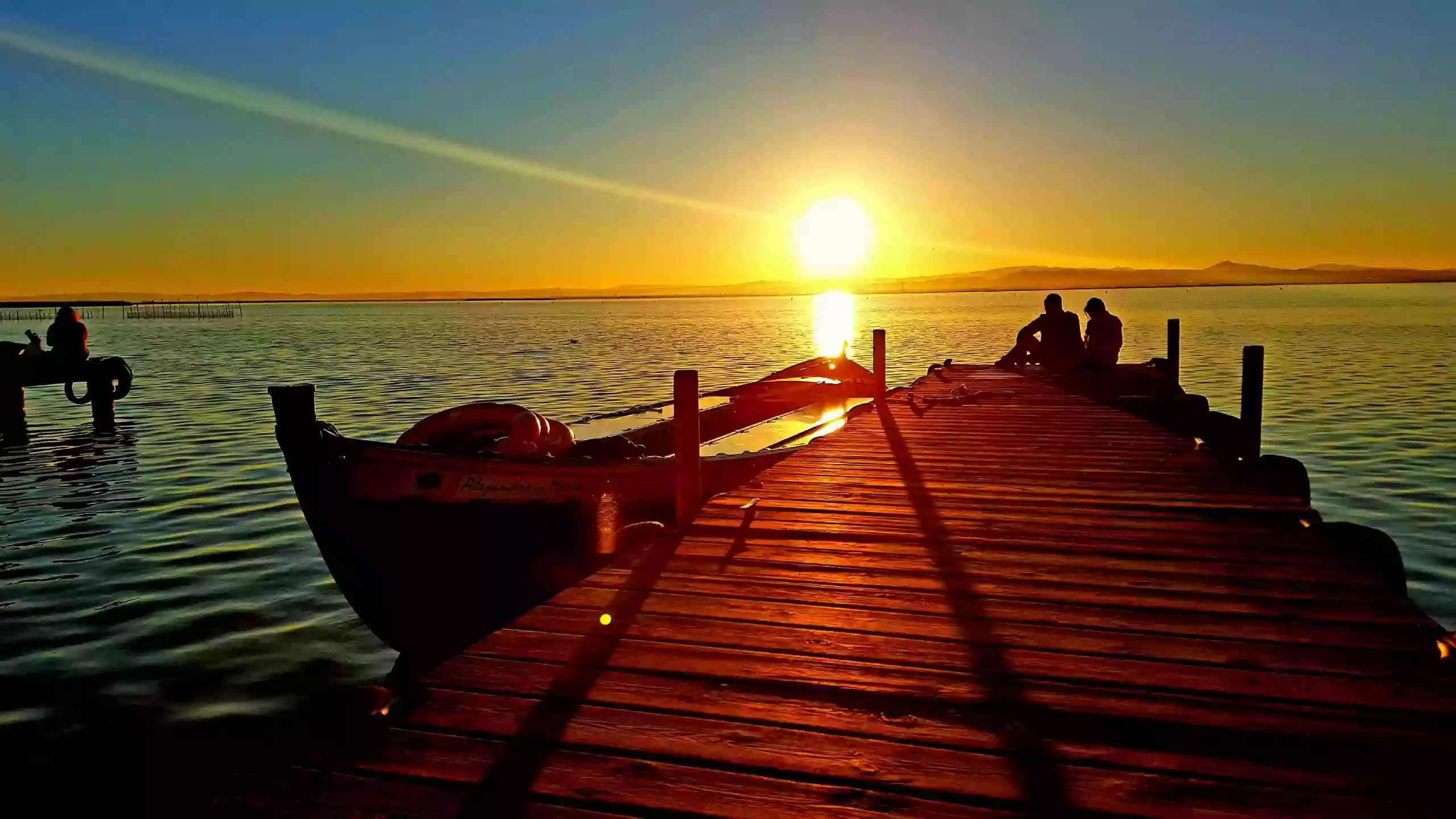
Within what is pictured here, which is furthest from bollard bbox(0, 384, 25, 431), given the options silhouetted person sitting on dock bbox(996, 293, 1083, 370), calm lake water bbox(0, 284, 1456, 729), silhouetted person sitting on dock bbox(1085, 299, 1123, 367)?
silhouetted person sitting on dock bbox(1085, 299, 1123, 367)

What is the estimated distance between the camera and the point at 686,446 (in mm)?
8062

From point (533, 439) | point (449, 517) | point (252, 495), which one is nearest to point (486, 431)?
Answer: point (533, 439)

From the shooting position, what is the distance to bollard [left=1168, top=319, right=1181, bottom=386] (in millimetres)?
21438

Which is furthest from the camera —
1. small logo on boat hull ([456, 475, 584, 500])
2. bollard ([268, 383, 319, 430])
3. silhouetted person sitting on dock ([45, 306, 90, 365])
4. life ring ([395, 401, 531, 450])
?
silhouetted person sitting on dock ([45, 306, 90, 365])

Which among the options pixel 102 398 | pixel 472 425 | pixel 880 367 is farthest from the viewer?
pixel 102 398

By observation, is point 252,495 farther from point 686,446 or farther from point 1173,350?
point 1173,350

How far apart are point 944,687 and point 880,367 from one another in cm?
1323

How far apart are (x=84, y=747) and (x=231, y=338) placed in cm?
9839

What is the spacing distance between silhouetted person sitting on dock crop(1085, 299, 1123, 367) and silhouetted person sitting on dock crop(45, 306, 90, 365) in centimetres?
2878

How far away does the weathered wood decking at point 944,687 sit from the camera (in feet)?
10.2

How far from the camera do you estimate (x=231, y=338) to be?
92750 millimetres

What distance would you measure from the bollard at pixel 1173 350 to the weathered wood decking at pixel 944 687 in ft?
51.9

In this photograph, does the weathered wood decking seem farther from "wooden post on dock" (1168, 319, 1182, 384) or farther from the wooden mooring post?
"wooden post on dock" (1168, 319, 1182, 384)

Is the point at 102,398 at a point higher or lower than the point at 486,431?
lower
